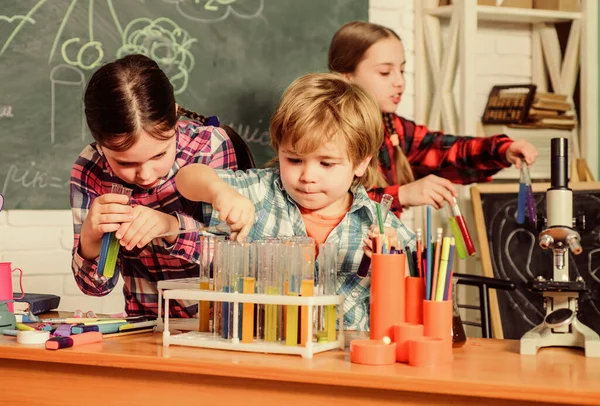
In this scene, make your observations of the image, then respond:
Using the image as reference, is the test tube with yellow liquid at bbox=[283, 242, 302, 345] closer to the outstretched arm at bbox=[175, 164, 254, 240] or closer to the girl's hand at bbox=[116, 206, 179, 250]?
the outstretched arm at bbox=[175, 164, 254, 240]

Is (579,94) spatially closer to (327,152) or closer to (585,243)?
(585,243)

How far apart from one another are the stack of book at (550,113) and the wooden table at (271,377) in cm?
236

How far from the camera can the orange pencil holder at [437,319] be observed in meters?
1.32

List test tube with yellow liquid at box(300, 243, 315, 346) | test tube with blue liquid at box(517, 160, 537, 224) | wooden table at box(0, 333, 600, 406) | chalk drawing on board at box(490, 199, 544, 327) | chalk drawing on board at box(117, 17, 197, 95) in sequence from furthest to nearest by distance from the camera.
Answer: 1. chalk drawing on board at box(490, 199, 544, 327)
2. chalk drawing on board at box(117, 17, 197, 95)
3. test tube with blue liquid at box(517, 160, 537, 224)
4. test tube with yellow liquid at box(300, 243, 315, 346)
5. wooden table at box(0, 333, 600, 406)

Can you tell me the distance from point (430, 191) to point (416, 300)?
3.25ft

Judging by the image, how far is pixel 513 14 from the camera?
3678 millimetres

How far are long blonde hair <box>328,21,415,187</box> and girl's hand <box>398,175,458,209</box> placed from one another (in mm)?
481

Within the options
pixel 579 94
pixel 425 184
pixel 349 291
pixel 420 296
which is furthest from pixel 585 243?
pixel 420 296

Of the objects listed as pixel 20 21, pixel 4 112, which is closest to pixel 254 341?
pixel 4 112

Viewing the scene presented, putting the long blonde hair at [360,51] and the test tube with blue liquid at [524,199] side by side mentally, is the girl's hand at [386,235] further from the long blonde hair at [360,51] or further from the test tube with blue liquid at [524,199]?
the long blonde hair at [360,51]

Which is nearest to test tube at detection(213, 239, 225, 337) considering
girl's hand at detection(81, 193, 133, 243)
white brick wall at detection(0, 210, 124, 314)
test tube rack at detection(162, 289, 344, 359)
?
test tube rack at detection(162, 289, 344, 359)

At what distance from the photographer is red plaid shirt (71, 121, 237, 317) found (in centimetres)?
187

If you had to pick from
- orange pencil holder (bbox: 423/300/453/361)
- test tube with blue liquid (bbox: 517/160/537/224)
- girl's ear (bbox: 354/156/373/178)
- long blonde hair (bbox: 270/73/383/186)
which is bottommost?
orange pencil holder (bbox: 423/300/453/361)

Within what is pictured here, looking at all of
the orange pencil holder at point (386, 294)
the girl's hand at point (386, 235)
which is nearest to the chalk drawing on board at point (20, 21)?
the girl's hand at point (386, 235)
